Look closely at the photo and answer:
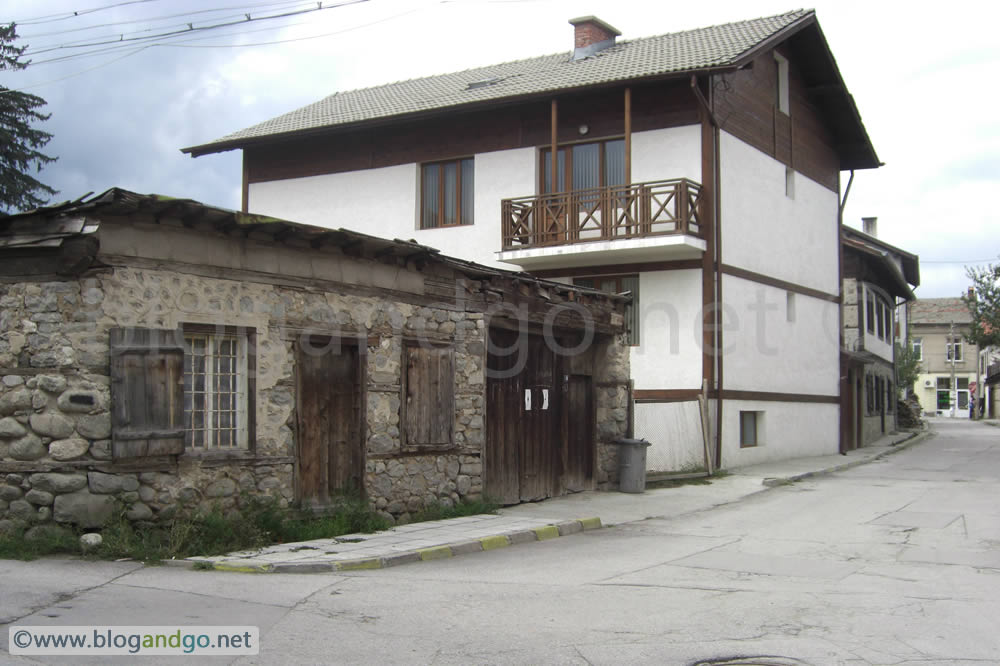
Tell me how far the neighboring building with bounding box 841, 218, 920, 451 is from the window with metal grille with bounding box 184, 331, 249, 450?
63.9 feet

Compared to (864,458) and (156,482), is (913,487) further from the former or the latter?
(156,482)

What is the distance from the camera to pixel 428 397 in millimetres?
12633

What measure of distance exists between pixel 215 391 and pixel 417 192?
14280mm

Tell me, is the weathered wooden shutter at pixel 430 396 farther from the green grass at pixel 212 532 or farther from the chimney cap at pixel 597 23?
the chimney cap at pixel 597 23

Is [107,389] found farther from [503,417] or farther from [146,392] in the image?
[503,417]

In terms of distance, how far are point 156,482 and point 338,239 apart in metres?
3.36

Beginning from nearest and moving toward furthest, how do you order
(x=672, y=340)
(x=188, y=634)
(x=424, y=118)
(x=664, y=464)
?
(x=188, y=634) < (x=664, y=464) < (x=672, y=340) < (x=424, y=118)

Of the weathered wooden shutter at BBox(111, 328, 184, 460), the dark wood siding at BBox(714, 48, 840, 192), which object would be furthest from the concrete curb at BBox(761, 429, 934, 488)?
the weathered wooden shutter at BBox(111, 328, 184, 460)

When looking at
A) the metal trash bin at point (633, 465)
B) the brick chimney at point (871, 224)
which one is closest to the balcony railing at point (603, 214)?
the metal trash bin at point (633, 465)

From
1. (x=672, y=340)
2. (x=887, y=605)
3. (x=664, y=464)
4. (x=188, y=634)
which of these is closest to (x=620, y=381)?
(x=664, y=464)

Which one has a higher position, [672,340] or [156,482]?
[672,340]

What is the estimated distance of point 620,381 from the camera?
1631 cm

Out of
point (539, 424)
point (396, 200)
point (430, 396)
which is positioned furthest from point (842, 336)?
point (430, 396)

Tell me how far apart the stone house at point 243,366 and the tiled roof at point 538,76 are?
8.19 meters
